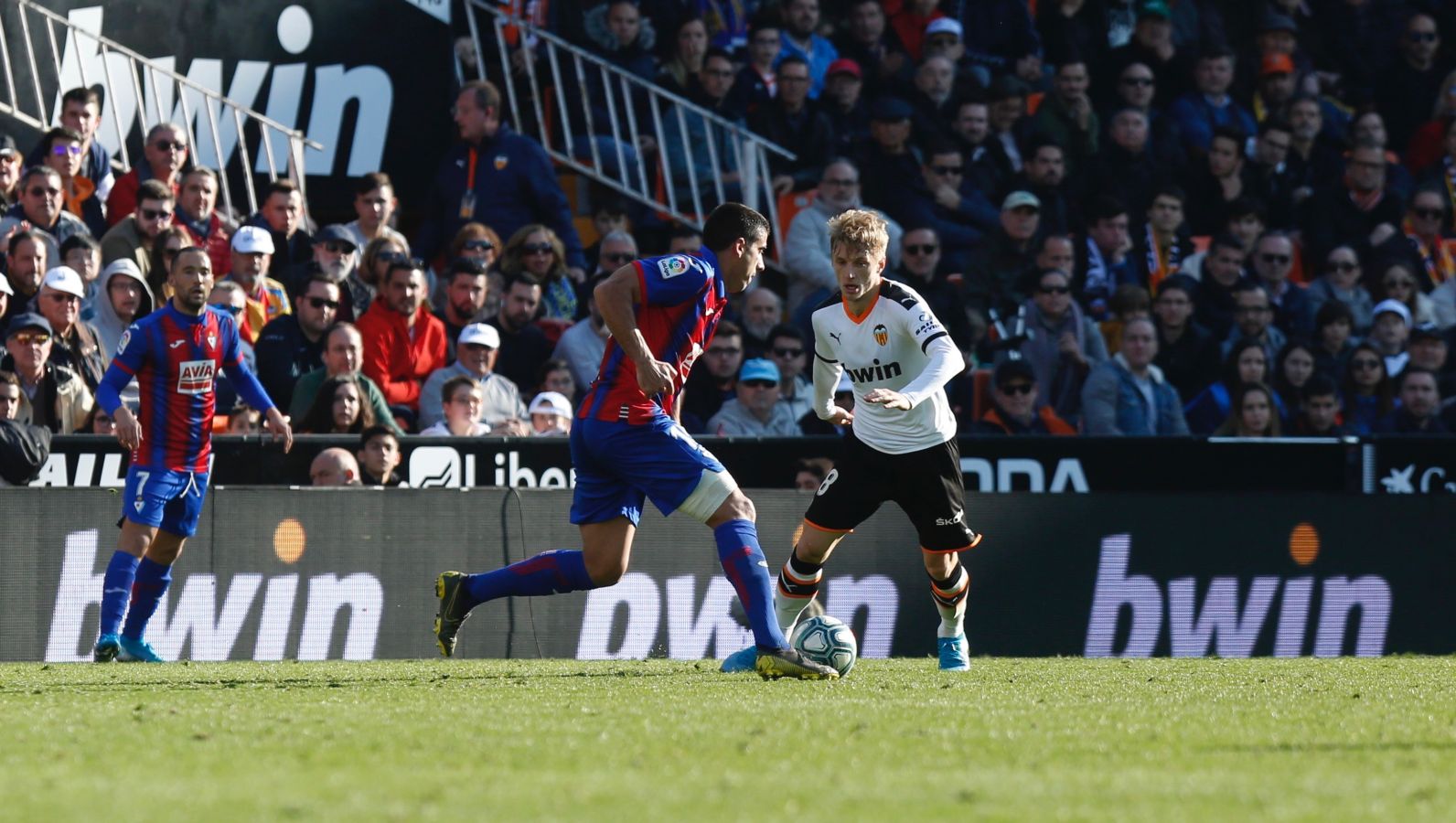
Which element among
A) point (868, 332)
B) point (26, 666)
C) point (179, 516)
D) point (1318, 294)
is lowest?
point (26, 666)

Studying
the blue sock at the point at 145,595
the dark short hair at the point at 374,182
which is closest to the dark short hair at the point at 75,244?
the dark short hair at the point at 374,182

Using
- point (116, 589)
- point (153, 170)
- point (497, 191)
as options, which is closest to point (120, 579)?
point (116, 589)

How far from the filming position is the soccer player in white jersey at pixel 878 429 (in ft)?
27.4

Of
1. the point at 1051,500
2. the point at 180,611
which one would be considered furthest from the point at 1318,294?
the point at 180,611

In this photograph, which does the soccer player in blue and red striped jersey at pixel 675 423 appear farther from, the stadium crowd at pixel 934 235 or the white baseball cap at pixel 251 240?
the white baseball cap at pixel 251 240

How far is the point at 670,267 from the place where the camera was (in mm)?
7738

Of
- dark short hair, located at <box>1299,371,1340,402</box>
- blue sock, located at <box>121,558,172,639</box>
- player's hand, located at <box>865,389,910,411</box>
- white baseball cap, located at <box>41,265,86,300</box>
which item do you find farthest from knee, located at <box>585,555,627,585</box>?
dark short hair, located at <box>1299,371,1340,402</box>

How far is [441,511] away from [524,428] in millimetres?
1446

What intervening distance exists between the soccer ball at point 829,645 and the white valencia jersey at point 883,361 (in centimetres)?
87

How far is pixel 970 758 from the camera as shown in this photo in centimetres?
530

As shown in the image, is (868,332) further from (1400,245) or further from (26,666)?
(1400,245)

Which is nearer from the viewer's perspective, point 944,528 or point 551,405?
point 944,528

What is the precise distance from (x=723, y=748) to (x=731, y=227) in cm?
284

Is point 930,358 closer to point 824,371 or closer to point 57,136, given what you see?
point 824,371
